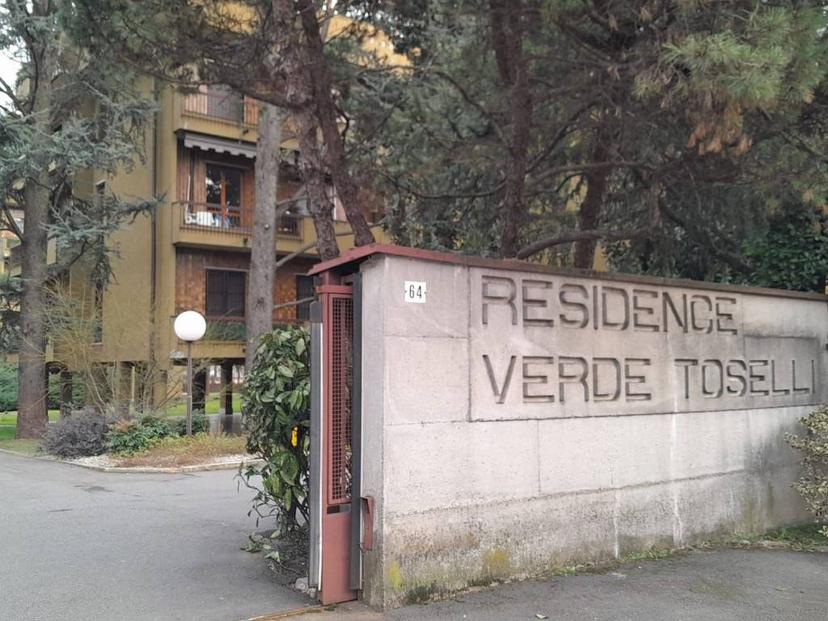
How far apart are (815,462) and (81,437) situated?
1371 cm

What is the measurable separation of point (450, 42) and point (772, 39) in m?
5.88

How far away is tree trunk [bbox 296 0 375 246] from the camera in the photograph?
7980 mm

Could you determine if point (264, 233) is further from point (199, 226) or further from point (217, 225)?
point (217, 225)

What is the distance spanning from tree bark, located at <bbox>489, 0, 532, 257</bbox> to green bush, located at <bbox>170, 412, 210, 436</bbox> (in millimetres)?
9697

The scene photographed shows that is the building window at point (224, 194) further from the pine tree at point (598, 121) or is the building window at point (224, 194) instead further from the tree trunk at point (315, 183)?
the tree trunk at point (315, 183)

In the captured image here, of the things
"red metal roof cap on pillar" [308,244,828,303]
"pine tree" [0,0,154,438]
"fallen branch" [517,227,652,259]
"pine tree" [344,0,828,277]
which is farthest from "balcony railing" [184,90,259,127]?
"red metal roof cap on pillar" [308,244,828,303]

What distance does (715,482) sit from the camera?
7.21 meters

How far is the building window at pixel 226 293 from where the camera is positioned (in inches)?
979

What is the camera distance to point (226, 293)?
82.7ft

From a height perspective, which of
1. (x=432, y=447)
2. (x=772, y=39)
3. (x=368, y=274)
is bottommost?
(x=432, y=447)

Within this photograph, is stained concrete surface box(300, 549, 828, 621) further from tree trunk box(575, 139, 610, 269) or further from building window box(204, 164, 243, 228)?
building window box(204, 164, 243, 228)

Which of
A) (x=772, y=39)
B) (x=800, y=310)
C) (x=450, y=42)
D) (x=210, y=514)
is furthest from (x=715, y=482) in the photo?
(x=450, y=42)

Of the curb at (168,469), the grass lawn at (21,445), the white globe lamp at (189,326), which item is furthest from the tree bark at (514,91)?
the grass lawn at (21,445)

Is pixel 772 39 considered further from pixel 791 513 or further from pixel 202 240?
pixel 202 240
